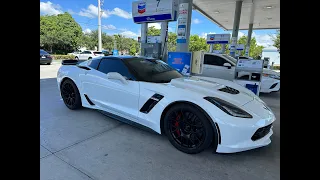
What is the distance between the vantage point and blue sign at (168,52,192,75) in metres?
5.63

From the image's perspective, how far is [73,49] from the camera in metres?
32.5

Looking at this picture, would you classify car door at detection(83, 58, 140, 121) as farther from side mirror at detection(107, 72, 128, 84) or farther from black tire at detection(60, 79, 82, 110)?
black tire at detection(60, 79, 82, 110)

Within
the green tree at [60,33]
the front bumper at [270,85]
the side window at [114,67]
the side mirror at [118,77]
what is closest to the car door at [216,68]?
the front bumper at [270,85]

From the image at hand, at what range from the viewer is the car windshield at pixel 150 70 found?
Result: 9.52ft

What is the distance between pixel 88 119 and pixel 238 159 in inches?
100

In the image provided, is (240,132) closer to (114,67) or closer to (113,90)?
(113,90)

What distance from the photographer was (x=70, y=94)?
12.5ft

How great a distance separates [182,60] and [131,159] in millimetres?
4032

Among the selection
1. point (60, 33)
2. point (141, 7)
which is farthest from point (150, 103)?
point (60, 33)

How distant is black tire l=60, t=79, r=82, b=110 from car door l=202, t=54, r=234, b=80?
15.1 feet
